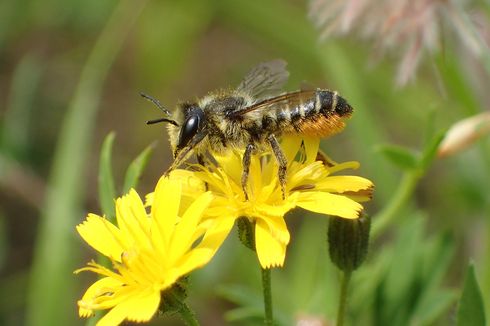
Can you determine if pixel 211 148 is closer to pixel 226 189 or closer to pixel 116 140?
pixel 226 189

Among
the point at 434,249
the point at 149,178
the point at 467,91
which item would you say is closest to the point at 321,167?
the point at 434,249

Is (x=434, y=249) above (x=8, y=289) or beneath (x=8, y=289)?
beneath

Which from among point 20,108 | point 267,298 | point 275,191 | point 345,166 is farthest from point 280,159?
point 20,108

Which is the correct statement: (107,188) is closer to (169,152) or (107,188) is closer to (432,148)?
(432,148)

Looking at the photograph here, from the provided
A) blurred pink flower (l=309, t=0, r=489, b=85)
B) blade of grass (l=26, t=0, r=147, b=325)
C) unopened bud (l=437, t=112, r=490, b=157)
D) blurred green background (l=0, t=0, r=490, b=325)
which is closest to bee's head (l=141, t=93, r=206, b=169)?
blurred green background (l=0, t=0, r=490, b=325)

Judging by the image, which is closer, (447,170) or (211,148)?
(211,148)

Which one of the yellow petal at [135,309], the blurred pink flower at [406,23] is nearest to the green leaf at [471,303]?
the yellow petal at [135,309]

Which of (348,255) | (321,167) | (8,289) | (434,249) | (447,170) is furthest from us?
(447,170)
